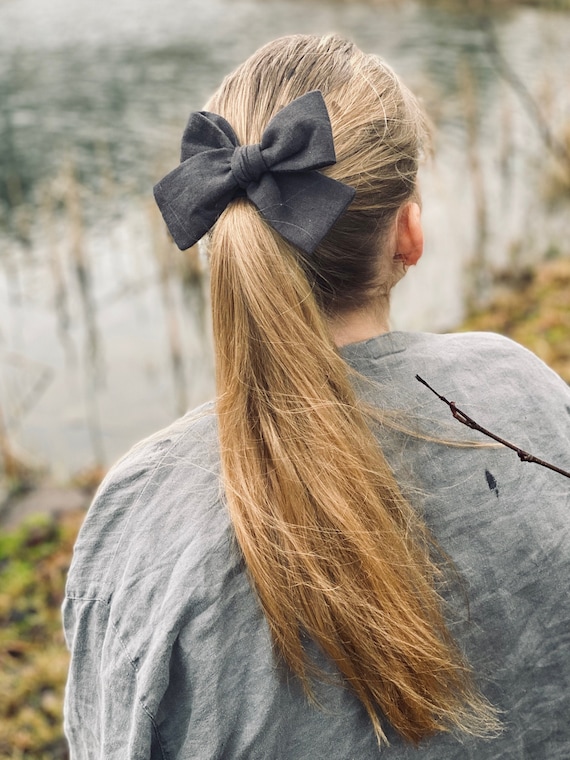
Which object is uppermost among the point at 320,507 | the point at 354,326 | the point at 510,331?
the point at 354,326

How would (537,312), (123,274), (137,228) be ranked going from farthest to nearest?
(137,228) → (123,274) → (537,312)

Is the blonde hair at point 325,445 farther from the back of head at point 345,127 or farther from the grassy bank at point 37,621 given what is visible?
the grassy bank at point 37,621

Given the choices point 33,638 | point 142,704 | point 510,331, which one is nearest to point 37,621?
point 33,638

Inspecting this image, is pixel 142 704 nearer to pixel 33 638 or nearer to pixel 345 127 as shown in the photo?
pixel 345 127

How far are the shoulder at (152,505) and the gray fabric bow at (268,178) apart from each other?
294 mm

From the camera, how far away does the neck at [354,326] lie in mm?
1095

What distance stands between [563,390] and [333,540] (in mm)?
468

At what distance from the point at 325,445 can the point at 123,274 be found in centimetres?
534

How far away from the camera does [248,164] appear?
102cm

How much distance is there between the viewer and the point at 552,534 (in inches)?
41.9

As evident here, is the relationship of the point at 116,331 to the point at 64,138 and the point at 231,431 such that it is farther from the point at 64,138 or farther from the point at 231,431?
the point at 231,431

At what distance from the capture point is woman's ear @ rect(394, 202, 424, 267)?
111 cm

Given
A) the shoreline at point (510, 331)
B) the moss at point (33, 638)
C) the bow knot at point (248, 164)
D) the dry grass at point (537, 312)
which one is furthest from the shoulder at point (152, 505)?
the dry grass at point (537, 312)

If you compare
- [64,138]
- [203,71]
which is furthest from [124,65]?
[64,138]
